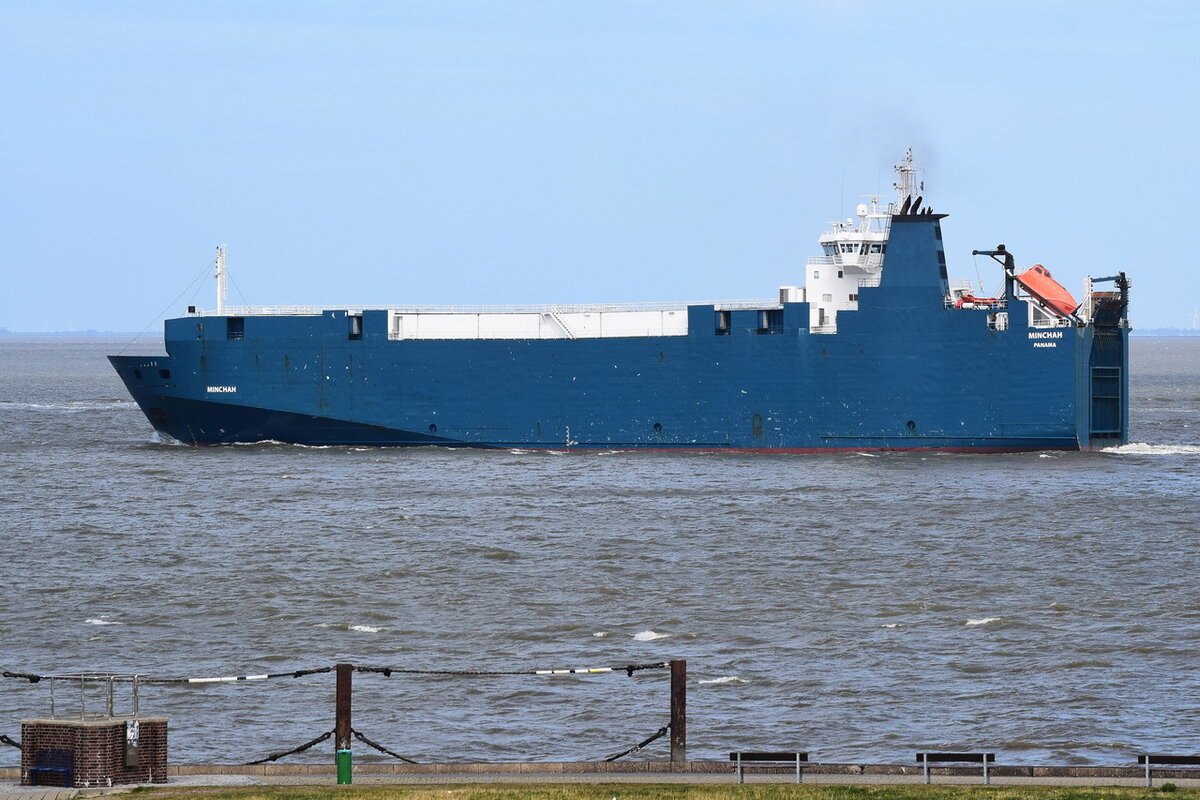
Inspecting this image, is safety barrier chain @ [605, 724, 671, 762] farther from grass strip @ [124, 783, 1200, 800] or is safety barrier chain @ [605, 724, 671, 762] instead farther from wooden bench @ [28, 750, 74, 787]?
wooden bench @ [28, 750, 74, 787]

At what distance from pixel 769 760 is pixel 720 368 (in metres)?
33.3

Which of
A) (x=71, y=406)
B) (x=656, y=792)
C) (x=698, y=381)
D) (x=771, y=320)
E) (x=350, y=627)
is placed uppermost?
(x=771, y=320)

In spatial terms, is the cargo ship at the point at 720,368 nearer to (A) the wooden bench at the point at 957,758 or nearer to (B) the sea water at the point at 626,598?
(B) the sea water at the point at 626,598

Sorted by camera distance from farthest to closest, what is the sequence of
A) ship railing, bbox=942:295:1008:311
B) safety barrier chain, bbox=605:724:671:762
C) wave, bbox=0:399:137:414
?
wave, bbox=0:399:137:414 → ship railing, bbox=942:295:1008:311 → safety barrier chain, bbox=605:724:671:762

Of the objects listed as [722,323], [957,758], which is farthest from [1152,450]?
[957,758]

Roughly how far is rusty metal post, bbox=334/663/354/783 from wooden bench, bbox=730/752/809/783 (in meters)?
3.73

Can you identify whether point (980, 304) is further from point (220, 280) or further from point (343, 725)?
point (343, 725)

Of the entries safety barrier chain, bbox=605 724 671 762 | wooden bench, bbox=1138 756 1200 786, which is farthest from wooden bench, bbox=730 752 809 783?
wooden bench, bbox=1138 756 1200 786

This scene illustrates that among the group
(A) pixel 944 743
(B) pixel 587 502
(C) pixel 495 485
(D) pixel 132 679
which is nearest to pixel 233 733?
(D) pixel 132 679

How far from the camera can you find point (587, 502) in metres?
40.3

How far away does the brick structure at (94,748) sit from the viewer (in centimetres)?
1508

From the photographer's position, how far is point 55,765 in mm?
15148

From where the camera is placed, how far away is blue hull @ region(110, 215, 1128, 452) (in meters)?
47.7

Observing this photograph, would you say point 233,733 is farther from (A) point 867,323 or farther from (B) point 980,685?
(A) point 867,323
